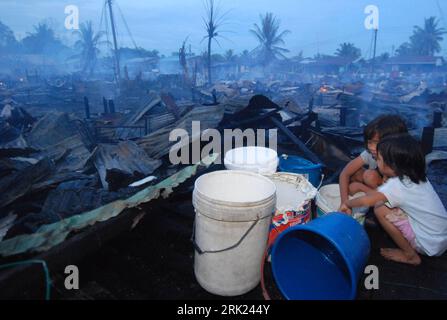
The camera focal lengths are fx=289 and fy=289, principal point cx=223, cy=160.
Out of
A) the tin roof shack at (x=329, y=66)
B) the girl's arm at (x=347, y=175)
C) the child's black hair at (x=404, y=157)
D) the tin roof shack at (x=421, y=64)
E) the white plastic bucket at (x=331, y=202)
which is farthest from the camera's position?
the tin roof shack at (x=329, y=66)

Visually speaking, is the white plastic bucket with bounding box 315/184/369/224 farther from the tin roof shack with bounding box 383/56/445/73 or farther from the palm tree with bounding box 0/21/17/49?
the palm tree with bounding box 0/21/17/49

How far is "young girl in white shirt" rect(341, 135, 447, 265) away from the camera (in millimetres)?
2701

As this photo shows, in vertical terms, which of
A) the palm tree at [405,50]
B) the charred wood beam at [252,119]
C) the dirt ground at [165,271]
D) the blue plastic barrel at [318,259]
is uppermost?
the palm tree at [405,50]

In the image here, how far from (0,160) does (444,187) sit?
26.0 ft

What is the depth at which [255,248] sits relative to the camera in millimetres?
2508

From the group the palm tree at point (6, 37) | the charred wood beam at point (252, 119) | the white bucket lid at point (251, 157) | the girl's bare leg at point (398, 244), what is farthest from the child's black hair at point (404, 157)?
the palm tree at point (6, 37)

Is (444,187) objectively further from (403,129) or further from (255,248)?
(255,248)

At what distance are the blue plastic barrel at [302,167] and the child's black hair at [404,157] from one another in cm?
130

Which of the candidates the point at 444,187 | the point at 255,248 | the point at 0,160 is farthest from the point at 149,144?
the point at 444,187

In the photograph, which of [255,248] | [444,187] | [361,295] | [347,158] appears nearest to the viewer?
→ [255,248]

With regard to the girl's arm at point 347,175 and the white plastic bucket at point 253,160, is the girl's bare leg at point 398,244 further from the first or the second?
the white plastic bucket at point 253,160

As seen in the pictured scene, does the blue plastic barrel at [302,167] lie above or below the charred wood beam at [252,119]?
below

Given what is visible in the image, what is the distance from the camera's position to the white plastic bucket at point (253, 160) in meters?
3.48

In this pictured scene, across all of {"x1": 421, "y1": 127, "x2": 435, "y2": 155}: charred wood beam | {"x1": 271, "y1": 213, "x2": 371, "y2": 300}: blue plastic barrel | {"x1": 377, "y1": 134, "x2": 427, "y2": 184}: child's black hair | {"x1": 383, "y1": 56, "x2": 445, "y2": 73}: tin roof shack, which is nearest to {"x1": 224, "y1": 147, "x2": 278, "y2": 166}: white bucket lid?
{"x1": 271, "y1": 213, "x2": 371, "y2": 300}: blue plastic barrel
